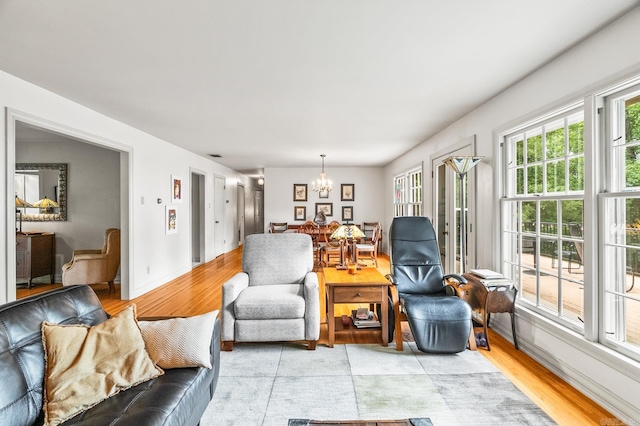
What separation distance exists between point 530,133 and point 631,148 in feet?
Answer: 3.11

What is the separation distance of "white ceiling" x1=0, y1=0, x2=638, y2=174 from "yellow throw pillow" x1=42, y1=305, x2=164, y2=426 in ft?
5.80

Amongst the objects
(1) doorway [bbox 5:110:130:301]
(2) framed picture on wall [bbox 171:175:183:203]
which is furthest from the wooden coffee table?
(1) doorway [bbox 5:110:130:301]

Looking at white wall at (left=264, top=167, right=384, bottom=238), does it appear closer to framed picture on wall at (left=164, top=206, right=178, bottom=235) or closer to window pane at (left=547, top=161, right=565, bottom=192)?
framed picture on wall at (left=164, top=206, right=178, bottom=235)

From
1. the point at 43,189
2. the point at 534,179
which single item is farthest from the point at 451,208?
the point at 43,189

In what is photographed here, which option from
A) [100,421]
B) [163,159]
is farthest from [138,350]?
[163,159]

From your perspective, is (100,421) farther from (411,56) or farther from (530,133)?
(530,133)

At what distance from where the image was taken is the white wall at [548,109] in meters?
1.85

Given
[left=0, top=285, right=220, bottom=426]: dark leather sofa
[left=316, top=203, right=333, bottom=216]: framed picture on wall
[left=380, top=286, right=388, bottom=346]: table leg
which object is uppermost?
[left=316, top=203, right=333, bottom=216]: framed picture on wall

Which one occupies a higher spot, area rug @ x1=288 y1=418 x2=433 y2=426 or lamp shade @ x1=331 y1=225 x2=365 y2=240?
lamp shade @ x1=331 y1=225 x2=365 y2=240

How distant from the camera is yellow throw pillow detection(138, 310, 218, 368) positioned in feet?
5.36

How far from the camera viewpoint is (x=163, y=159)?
208 inches

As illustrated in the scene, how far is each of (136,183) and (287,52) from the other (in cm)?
334

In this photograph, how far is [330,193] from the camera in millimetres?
8812

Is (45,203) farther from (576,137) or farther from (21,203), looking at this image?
(576,137)
